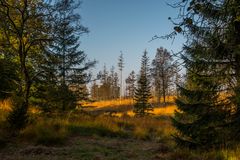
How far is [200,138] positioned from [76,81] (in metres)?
16.8

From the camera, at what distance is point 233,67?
8617 millimetres

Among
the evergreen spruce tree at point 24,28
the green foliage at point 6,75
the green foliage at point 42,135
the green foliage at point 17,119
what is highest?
the evergreen spruce tree at point 24,28

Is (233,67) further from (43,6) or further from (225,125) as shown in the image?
(43,6)

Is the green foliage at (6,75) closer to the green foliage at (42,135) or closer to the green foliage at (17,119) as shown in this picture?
the green foliage at (17,119)

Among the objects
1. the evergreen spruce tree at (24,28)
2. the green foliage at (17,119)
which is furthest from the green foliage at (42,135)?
the evergreen spruce tree at (24,28)

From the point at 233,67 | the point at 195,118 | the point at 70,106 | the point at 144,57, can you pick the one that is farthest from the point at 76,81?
the point at 144,57

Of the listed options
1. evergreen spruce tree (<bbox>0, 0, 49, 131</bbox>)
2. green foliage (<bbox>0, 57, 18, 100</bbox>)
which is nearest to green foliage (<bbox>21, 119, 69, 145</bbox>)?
evergreen spruce tree (<bbox>0, 0, 49, 131</bbox>)

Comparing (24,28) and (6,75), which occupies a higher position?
(24,28)

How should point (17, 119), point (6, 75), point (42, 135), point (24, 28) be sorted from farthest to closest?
point (6, 75), point (24, 28), point (17, 119), point (42, 135)

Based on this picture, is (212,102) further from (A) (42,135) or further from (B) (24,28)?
(B) (24,28)

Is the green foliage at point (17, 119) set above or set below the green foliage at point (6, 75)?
below

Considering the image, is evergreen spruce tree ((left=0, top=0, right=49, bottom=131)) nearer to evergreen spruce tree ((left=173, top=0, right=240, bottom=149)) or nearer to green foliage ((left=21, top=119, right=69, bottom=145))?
green foliage ((left=21, top=119, right=69, bottom=145))

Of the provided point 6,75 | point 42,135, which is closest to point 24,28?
point 6,75

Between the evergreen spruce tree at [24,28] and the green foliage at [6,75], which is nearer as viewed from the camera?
the evergreen spruce tree at [24,28]
